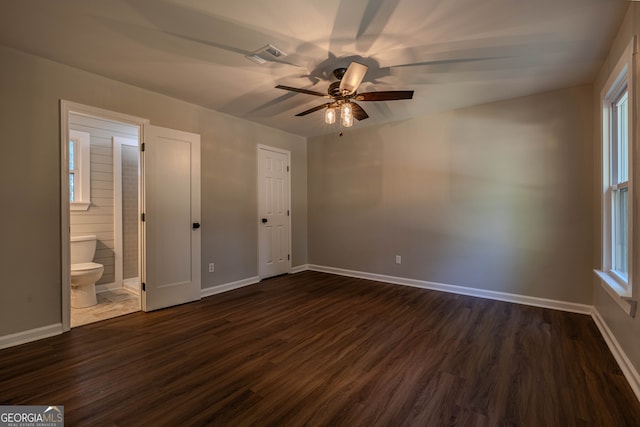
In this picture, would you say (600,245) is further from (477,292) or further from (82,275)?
(82,275)

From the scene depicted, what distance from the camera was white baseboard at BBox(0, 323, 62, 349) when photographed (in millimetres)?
2410

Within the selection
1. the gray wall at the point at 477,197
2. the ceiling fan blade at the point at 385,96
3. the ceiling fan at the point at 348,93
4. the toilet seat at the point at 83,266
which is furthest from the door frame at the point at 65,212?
the gray wall at the point at 477,197

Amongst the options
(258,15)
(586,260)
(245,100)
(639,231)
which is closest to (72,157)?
(245,100)

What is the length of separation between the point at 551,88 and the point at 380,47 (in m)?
2.24

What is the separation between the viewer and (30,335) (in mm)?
2523

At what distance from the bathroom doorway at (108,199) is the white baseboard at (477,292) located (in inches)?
126

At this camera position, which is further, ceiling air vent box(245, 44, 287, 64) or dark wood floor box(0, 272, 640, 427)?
ceiling air vent box(245, 44, 287, 64)

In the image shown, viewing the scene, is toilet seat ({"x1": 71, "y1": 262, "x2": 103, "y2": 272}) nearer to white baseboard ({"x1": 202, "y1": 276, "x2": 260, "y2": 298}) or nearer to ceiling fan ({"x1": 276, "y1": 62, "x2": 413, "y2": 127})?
white baseboard ({"x1": 202, "y1": 276, "x2": 260, "y2": 298})

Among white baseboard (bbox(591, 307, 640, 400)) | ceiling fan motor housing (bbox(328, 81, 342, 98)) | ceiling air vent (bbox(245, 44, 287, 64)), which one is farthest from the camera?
ceiling fan motor housing (bbox(328, 81, 342, 98))

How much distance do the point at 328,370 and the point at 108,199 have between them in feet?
13.1

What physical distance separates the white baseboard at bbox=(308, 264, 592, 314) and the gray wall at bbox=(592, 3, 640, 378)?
0.23m

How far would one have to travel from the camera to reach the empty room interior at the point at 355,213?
190 cm

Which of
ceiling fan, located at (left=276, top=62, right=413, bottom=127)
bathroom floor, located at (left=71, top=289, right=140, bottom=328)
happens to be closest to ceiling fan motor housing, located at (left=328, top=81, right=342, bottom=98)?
ceiling fan, located at (left=276, top=62, right=413, bottom=127)

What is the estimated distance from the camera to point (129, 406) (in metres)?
1.73
